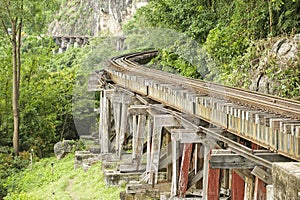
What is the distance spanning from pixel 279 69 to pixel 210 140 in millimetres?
6279

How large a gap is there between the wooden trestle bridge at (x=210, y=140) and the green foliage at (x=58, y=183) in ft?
2.06

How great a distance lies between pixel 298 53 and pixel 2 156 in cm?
1272

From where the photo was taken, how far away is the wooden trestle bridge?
5516 millimetres

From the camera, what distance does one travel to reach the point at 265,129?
5.71 m

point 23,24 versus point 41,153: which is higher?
point 23,24

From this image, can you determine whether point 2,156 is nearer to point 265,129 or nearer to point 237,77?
point 237,77

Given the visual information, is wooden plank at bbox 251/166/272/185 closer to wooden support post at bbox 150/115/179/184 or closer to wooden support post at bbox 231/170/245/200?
wooden support post at bbox 231/170/245/200

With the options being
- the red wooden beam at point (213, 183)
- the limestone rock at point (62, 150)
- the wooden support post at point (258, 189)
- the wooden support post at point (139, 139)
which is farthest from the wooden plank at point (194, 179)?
the limestone rock at point (62, 150)

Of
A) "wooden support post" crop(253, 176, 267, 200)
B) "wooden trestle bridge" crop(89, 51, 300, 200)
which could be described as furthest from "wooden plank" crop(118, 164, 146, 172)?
"wooden support post" crop(253, 176, 267, 200)

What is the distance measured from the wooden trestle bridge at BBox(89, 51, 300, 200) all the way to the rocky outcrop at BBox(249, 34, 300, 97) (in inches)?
108

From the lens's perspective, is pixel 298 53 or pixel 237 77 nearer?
pixel 298 53

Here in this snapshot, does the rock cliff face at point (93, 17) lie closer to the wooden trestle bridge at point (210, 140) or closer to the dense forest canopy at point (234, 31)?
the dense forest canopy at point (234, 31)

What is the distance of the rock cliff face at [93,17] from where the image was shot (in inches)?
2021

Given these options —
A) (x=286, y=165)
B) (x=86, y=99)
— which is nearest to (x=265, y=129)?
(x=286, y=165)
